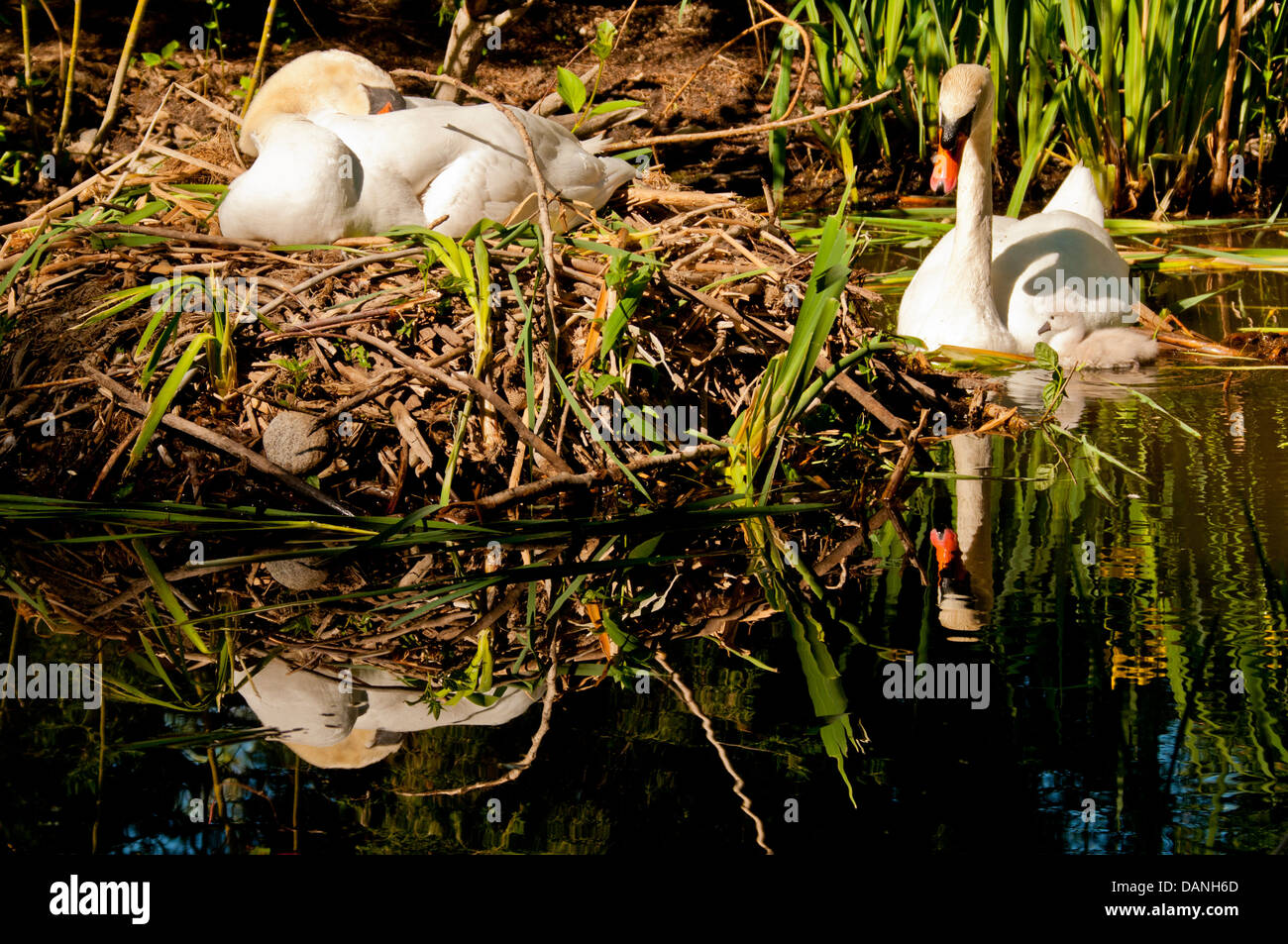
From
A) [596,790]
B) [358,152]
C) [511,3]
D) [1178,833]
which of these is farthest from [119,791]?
[511,3]

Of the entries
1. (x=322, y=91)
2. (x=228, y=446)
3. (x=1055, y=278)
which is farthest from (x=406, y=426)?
(x=1055, y=278)

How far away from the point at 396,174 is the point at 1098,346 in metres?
2.66

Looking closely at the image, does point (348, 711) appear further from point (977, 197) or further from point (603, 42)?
point (977, 197)

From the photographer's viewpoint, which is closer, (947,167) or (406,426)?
(406,426)

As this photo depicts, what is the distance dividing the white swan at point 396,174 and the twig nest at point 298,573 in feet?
4.26

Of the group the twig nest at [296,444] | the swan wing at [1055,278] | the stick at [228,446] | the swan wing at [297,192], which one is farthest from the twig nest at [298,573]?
the swan wing at [1055,278]

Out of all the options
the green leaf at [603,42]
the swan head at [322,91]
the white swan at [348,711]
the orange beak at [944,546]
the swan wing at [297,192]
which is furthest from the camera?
the swan head at [322,91]

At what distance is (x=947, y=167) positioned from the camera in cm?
543

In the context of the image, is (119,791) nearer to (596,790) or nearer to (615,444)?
(596,790)

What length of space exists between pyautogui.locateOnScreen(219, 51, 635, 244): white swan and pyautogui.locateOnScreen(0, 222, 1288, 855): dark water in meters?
1.67

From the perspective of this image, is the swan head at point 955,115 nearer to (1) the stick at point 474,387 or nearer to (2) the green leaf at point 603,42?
(2) the green leaf at point 603,42

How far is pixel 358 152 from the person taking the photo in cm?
423

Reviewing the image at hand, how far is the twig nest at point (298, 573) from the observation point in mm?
3037

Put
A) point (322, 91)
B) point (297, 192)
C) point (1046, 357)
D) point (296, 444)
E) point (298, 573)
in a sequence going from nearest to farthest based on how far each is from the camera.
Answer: point (298, 573) < point (296, 444) < point (297, 192) < point (1046, 357) < point (322, 91)
